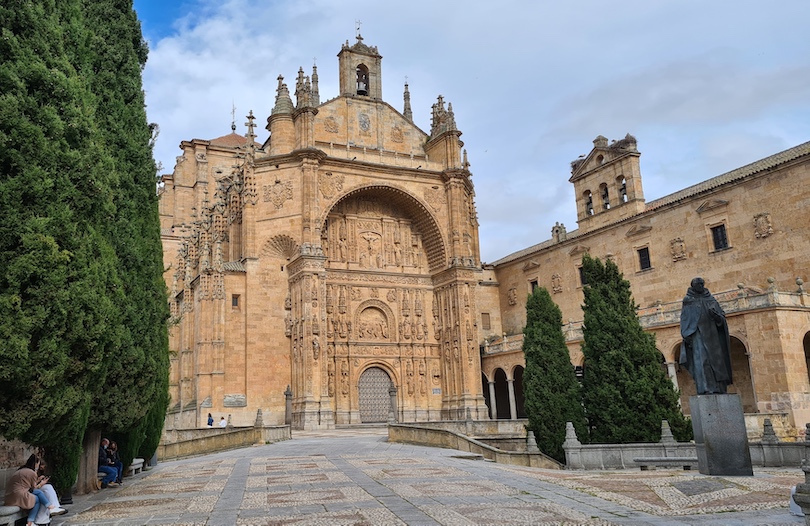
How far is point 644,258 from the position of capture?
103 ft

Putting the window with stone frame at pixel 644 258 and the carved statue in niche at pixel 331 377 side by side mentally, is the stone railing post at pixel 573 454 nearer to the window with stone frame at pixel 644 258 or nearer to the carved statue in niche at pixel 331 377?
the carved statue in niche at pixel 331 377

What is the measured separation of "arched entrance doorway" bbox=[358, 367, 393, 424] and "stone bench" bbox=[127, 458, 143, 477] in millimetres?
17958

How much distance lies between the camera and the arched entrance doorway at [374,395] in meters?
31.6

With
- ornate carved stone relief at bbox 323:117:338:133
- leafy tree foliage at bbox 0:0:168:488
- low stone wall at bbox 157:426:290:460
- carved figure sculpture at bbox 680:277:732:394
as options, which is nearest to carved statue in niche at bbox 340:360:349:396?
low stone wall at bbox 157:426:290:460

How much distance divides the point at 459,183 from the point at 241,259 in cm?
1186

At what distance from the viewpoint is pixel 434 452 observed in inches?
655

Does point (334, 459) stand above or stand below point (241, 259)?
below

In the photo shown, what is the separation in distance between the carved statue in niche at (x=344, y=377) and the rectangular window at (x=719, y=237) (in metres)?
17.4

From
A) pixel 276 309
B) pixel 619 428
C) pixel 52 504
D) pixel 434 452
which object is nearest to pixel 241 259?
pixel 276 309

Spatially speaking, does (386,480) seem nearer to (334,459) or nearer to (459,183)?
(334,459)

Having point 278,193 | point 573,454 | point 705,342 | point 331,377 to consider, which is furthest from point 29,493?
point 278,193

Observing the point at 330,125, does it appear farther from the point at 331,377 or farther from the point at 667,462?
the point at 667,462

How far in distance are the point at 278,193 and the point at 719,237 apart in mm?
19623

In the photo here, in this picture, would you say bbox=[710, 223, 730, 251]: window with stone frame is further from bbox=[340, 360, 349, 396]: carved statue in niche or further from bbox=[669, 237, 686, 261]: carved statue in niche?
bbox=[340, 360, 349, 396]: carved statue in niche
